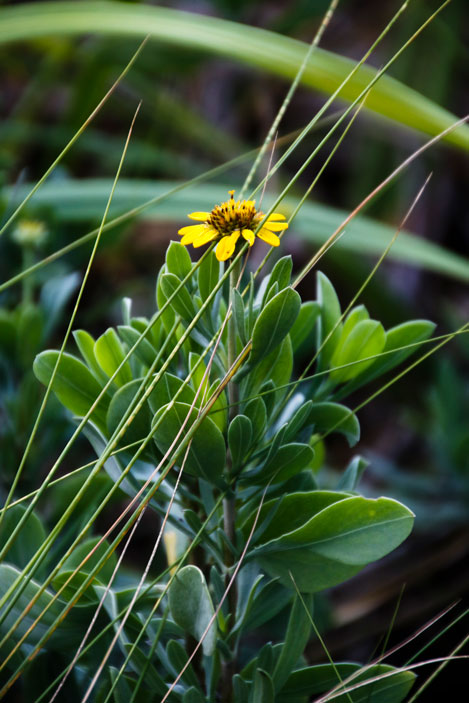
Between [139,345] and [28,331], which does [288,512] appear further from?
[28,331]

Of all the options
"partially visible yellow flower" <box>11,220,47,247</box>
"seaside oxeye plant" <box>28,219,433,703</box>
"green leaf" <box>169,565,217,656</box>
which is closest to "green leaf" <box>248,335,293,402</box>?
"seaside oxeye plant" <box>28,219,433,703</box>

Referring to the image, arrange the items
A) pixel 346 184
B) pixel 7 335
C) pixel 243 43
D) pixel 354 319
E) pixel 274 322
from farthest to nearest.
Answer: pixel 346 184
pixel 243 43
pixel 7 335
pixel 354 319
pixel 274 322

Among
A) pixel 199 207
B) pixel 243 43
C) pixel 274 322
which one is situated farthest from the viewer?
pixel 199 207

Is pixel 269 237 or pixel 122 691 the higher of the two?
pixel 269 237

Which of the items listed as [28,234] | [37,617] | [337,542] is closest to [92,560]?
[37,617]

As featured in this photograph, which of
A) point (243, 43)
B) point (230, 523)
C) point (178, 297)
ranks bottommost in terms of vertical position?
point (230, 523)

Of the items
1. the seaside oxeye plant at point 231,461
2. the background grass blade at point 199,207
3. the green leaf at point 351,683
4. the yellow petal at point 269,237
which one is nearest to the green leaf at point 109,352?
the seaside oxeye plant at point 231,461

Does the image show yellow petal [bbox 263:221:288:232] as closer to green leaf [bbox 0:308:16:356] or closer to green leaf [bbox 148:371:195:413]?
green leaf [bbox 148:371:195:413]
